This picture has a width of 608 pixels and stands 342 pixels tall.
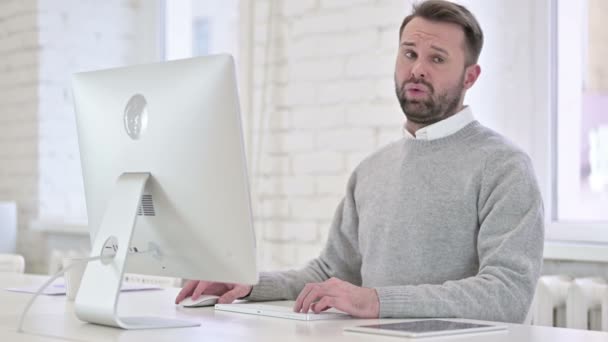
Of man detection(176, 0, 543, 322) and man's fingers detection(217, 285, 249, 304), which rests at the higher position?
man detection(176, 0, 543, 322)

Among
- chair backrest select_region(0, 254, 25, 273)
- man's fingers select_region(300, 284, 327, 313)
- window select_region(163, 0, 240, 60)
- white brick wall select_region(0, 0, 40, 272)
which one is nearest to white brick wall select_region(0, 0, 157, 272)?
white brick wall select_region(0, 0, 40, 272)

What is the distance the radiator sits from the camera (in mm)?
2535

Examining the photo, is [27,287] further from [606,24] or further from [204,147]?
[606,24]

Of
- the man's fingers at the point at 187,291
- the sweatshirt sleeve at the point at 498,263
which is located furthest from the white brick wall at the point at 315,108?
the man's fingers at the point at 187,291

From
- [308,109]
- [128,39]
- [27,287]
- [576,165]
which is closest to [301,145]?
[308,109]

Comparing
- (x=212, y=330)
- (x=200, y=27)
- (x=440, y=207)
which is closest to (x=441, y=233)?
(x=440, y=207)

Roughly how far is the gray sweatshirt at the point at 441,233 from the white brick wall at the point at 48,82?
224 cm

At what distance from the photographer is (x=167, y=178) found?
1.78 meters

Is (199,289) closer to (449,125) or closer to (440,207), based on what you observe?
(440,207)

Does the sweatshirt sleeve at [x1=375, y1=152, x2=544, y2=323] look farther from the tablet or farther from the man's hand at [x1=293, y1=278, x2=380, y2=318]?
the tablet

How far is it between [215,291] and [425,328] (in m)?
0.68

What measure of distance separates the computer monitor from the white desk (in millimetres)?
63

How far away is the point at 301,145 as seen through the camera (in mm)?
3365

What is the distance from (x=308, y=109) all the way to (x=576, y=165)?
0.93 m
